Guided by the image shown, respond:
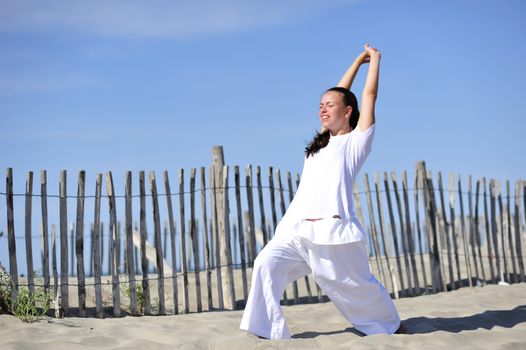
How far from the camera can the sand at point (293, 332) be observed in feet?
14.7

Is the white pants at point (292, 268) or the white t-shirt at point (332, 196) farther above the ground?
the white t-shirt at point (332, 196)

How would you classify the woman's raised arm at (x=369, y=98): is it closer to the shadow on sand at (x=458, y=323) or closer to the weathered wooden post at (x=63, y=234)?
the shadow on sand at (x=458, y=323)

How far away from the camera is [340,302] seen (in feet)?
15.2

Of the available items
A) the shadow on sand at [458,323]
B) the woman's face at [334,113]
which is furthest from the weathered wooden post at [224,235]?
the woman's face at [334,113]

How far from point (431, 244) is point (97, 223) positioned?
4.23 meters

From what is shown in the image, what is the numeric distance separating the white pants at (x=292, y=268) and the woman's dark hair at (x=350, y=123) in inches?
23.8

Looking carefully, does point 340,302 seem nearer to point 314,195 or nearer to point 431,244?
point 314,195

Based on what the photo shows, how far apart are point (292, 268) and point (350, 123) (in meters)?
0.97

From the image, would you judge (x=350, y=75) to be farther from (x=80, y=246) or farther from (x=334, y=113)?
(x=80, y=246)

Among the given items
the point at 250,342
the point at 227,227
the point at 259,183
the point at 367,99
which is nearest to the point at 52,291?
the point at 227,227

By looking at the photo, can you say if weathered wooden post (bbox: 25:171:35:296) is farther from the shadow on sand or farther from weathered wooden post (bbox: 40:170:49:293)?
the shadow on sand

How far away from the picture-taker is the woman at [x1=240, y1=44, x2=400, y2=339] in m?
4.44

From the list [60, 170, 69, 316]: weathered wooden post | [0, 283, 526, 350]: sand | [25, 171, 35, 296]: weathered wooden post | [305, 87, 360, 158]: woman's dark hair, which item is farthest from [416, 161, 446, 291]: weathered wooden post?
[25, 171, 35, 296]: weathered wooden post

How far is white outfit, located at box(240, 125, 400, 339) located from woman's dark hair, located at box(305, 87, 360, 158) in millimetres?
75
